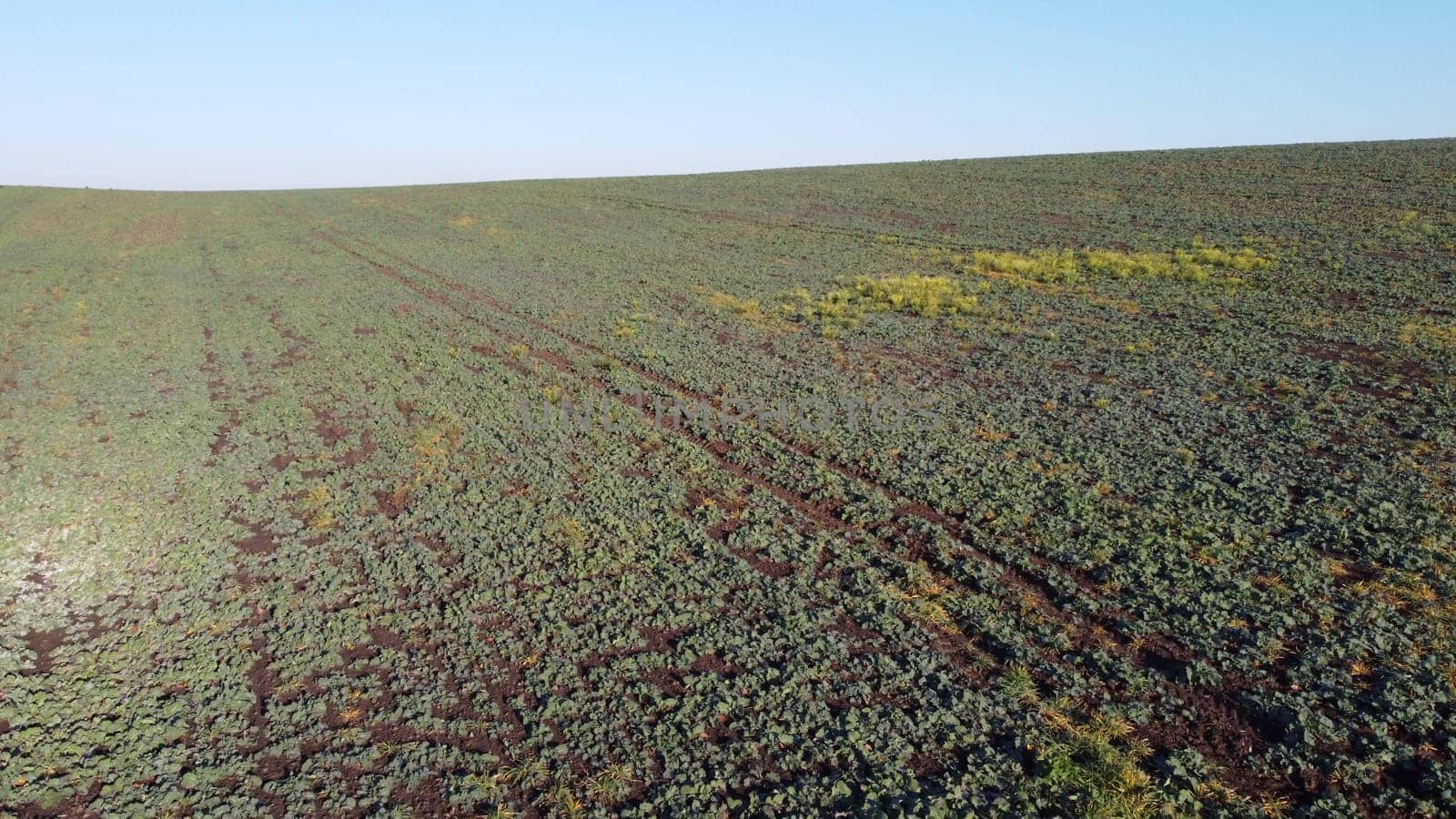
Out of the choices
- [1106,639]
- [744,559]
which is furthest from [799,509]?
[1106,639]

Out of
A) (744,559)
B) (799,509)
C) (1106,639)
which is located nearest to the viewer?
(1106,639)

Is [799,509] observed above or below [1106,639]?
above

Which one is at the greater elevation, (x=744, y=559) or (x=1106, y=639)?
(x=744, y=559)

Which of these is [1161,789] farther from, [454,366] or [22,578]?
[454,366]

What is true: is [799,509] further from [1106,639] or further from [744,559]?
[1106,639]

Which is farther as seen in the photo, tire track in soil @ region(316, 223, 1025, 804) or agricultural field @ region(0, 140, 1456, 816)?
tire track in soil @ region(316, 223, 1025, 804)

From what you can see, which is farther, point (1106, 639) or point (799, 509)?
point (799, 509)

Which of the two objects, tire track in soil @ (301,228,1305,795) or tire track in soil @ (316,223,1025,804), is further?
tire track in soil @ (316,223,1025,804)

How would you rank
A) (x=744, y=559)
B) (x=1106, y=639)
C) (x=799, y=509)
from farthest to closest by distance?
(x=799, y=509)
(x=744, y=559)
(x=1106, y=639)

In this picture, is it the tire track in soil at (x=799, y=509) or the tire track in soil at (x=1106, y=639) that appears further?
the tire track in soil at (x=799, y=509)
